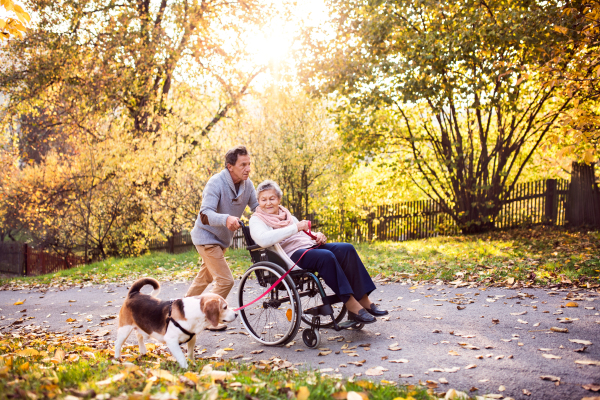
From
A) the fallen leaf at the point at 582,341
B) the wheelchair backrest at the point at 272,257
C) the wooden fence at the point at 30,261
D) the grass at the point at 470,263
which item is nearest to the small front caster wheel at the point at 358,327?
the wheelchair backrest at the point at 272,257

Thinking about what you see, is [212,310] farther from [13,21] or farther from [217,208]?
[13,21]

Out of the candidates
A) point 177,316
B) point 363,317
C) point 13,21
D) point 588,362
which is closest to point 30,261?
point 13,21

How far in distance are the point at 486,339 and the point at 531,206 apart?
11178mm

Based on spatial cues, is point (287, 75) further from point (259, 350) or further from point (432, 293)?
point (259, 350)

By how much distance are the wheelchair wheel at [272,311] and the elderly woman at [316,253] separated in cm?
22

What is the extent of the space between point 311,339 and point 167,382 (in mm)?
1657

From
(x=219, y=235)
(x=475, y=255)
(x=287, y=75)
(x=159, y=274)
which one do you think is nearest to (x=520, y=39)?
(x=475, y=255)

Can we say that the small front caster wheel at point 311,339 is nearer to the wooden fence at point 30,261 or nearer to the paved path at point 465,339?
the paved path at point 465,339

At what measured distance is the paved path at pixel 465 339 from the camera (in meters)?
3.06

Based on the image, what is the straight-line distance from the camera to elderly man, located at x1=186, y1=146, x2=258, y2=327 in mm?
4137

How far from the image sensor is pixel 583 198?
40.6 ft

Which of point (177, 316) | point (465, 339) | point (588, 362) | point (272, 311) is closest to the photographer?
point (588, 362)

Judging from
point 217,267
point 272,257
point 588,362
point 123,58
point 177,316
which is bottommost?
point 588,362

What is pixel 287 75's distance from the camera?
45.6 feet
